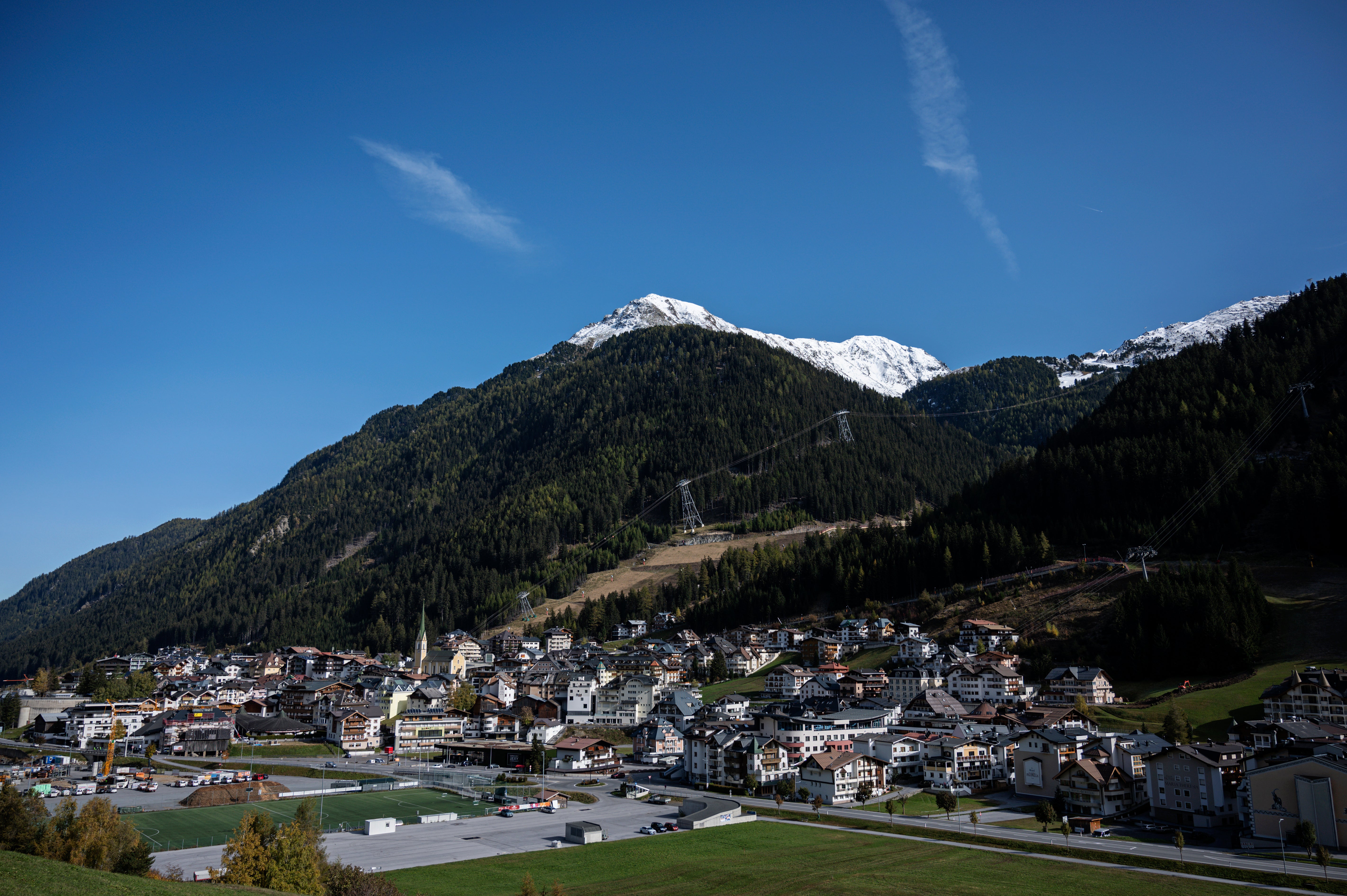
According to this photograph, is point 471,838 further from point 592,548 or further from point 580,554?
point 592,548

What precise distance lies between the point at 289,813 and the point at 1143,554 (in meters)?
87.0

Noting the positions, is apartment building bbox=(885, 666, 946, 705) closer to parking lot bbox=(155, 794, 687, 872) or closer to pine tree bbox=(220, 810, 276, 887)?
parking lot bbox=(155, 794, 687, 872)

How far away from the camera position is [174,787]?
65.2 meters

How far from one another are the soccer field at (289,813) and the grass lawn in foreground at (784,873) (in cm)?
1344

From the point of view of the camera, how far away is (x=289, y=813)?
5453 centimetres

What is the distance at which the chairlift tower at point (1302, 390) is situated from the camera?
11338cm

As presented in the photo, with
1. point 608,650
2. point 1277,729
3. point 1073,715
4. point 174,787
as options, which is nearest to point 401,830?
point 174,787

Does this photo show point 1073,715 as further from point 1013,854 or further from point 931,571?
point 931,571

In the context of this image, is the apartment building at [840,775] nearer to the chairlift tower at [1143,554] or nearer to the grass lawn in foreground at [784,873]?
the grass lawn in foreground at [784,873]

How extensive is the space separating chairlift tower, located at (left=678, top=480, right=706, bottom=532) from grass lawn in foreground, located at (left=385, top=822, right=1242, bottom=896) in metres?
142

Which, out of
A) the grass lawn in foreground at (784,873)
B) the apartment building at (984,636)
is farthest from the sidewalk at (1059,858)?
the apartment building at (984,636)

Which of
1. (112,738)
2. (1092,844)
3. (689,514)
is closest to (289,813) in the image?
(112,738)

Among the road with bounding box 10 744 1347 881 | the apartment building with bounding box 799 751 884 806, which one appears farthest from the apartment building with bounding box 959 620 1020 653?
the road with bounding box 10 744 1347 881

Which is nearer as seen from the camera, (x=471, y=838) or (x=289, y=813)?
(x=471, y=838)
